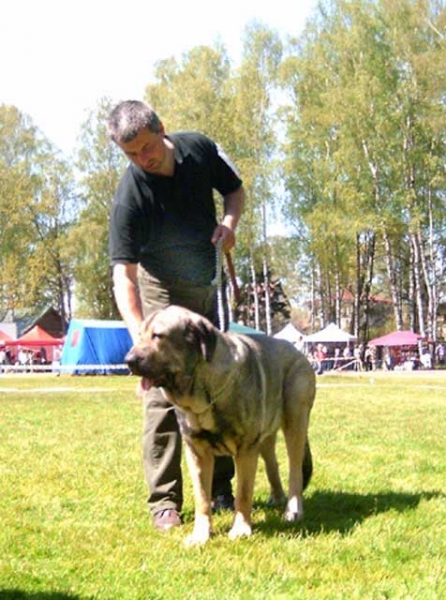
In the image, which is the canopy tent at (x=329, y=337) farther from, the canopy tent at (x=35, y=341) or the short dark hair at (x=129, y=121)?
the short dark hair at (x=129, y=121)

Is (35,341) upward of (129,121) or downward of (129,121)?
upward

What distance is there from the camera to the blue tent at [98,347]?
31.3 metres

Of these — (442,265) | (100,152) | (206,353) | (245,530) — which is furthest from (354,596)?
(100,152)

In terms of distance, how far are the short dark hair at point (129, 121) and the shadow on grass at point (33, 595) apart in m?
2.25

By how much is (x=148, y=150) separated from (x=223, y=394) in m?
1.39

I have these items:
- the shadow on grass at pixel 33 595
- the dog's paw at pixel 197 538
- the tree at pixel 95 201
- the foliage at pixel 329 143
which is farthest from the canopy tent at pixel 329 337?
the shadow on grass at pixel 33 595

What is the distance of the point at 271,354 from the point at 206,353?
0.76m

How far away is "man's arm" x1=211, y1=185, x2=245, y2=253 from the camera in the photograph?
178 inches

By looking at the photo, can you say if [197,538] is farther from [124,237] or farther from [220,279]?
[124,237]

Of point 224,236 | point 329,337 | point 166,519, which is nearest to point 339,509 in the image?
point 166,519

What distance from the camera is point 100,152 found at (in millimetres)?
44688

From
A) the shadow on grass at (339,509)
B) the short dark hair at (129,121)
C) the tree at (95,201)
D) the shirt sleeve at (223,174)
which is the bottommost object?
the shadow on grass at (339,509)

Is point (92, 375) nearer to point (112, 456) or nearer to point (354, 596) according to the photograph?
point (112, 456)

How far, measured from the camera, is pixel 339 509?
15.7 feet
